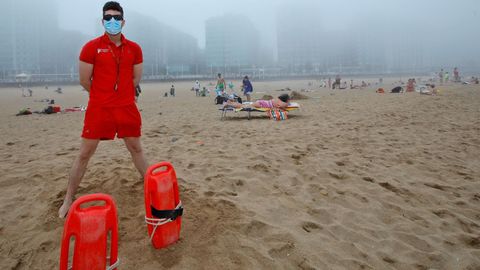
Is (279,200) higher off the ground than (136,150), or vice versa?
(136,150)

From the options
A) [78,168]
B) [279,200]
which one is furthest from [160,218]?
[279,200]

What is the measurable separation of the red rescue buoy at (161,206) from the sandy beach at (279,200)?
12cm

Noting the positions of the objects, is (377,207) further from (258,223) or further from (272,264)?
(272,264)

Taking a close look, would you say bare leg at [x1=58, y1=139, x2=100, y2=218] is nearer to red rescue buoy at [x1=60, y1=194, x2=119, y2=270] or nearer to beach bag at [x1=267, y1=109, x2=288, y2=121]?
red rescue buoy at [x1=60, y1=194, x2=119, y2=270]

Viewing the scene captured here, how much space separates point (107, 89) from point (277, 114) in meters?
6.36

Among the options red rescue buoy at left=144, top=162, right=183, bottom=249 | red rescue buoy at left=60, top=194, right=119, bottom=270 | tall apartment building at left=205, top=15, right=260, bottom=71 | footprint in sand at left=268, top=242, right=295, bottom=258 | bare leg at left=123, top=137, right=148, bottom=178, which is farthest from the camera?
tall apartment building at left=205, top=15, right=260, bottom=71

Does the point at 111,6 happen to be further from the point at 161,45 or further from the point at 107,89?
the point at 161,45

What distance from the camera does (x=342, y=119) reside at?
27.5 feet

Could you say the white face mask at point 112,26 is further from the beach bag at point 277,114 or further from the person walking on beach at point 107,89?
the beach bag at point 277,114

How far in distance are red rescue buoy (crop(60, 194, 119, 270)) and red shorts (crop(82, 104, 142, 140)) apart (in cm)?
113

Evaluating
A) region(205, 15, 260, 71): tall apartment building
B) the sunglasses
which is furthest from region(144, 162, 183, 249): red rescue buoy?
region(205, 15, 260, 71): tall apartment building

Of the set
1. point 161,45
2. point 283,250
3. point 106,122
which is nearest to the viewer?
point 283,250

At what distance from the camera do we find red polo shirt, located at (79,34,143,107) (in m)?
2.57

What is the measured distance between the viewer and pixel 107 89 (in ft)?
8.52
